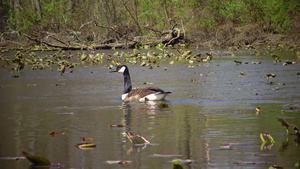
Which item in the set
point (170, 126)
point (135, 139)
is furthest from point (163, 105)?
point (135, 139)

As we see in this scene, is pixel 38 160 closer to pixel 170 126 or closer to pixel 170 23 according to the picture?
pixel 170 126

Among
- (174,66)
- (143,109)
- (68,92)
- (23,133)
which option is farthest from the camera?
(174,66)

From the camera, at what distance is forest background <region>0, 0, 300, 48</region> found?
3522 cm

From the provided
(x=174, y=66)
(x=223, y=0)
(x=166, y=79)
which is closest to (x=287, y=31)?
(x=223, y=0)

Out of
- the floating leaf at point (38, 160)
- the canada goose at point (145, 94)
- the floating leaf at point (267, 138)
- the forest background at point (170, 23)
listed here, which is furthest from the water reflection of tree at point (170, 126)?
the forest background at point (170, 23)

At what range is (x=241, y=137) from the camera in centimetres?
809

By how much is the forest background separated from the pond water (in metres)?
13.8

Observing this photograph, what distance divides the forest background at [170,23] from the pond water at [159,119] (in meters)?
13.8

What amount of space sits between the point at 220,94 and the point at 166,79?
5066 millimetres

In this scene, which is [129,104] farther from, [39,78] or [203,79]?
[39,78]

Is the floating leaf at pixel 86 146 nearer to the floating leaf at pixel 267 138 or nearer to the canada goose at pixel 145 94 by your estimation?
the floating leaf at pixel 267 138

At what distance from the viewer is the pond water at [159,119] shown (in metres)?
6.85

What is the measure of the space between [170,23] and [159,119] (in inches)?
1332

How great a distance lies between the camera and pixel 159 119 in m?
10.3
